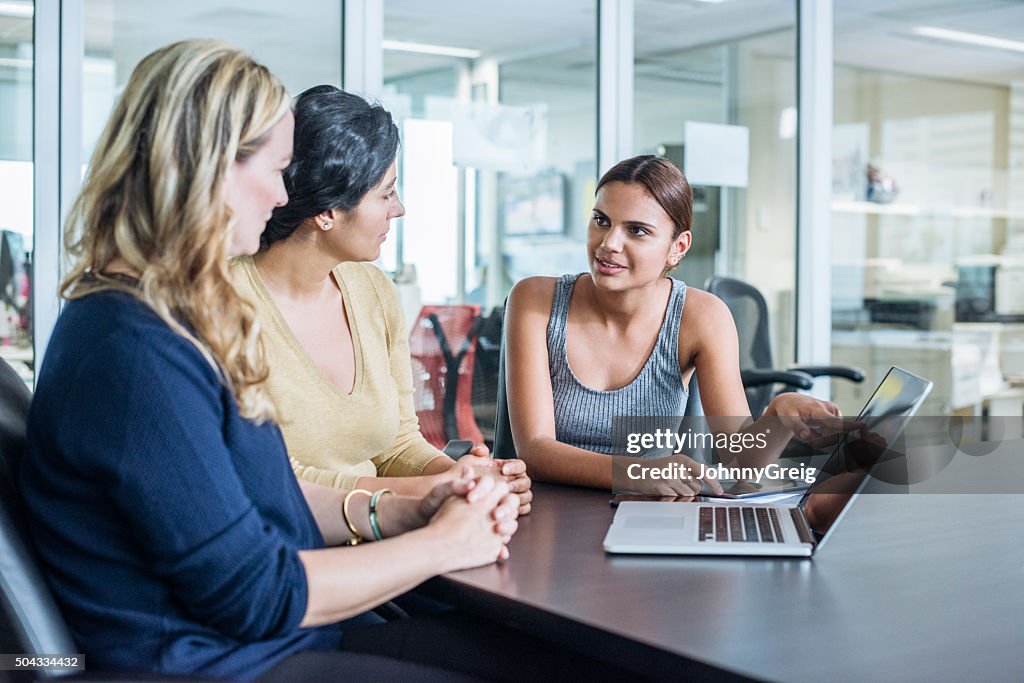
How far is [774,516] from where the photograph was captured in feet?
5.08

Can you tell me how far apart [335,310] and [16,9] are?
6.88 feet

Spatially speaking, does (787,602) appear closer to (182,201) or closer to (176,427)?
(176,427)

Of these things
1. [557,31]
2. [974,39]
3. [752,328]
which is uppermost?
[974,39]

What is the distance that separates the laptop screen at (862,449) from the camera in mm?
1476

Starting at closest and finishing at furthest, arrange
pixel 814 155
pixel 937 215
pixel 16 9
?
pixel 16 9 < pixel 814 155 < pixel 937 215

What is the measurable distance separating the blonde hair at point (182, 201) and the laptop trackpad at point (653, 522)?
0.56m

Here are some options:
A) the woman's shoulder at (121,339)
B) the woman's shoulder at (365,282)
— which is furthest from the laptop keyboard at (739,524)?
the woman's shoulder at (365,282)

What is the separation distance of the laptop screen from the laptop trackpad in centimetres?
20

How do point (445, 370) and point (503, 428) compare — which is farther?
point (445, 370)

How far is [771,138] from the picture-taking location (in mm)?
5438

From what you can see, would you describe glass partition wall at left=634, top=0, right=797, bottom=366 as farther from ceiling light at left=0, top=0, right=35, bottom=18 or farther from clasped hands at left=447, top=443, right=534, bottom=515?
clasped hands at left=447, top=443, right=534, bottom=515

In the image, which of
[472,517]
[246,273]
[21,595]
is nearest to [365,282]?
[246,273]

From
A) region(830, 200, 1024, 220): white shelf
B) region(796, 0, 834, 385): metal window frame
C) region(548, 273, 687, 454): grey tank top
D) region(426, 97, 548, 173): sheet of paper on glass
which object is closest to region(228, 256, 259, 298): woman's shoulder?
region(548, 273, 687, 454): grey tank top

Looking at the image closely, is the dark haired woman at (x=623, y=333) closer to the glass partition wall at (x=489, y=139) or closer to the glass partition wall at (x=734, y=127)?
the glass partition wall at (x=489, y=139)
